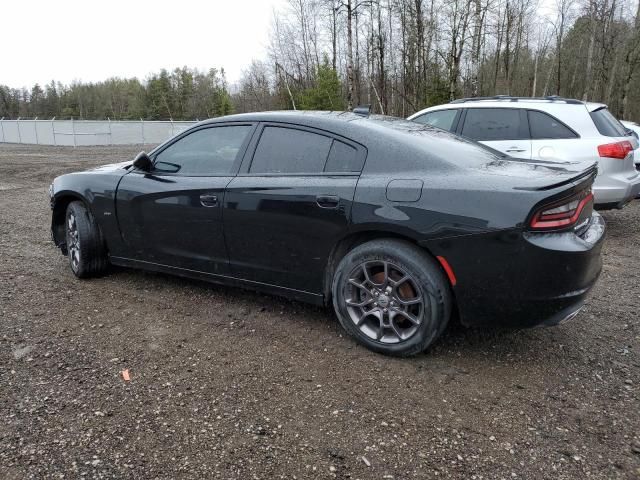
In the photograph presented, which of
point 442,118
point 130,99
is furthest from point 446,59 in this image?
point 130,99

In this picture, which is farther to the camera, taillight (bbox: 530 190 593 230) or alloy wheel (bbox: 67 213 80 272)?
alloy wheel (bbox: 67 213 80 272)

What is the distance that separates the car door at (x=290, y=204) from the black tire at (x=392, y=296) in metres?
0.21

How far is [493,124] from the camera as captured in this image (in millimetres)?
6586

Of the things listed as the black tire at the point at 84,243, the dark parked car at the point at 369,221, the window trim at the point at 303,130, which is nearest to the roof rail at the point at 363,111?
the dark parked car at the point at 369,221

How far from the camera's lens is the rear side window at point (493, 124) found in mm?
6402

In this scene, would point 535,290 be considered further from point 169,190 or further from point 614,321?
point 169,190

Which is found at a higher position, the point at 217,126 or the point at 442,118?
the point at 442,118

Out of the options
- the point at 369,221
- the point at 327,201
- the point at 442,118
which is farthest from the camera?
the point at 442,118

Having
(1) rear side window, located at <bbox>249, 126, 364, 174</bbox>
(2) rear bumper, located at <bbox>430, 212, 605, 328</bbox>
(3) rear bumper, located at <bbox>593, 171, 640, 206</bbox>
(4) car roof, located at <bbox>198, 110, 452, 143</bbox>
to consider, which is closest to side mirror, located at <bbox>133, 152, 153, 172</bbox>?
(4) car roof, located at <bbox>198, 110, 452, 143</bbox>

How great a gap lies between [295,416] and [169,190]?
213 cm

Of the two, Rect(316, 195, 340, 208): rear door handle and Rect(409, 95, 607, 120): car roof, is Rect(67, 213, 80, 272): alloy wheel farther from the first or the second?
Rect(409, 95, 607, 120): car roof

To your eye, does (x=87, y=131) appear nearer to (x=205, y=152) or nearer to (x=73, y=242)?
(x=73, y=242)

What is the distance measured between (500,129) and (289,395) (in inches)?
202

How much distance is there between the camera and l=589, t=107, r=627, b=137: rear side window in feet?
19.6
